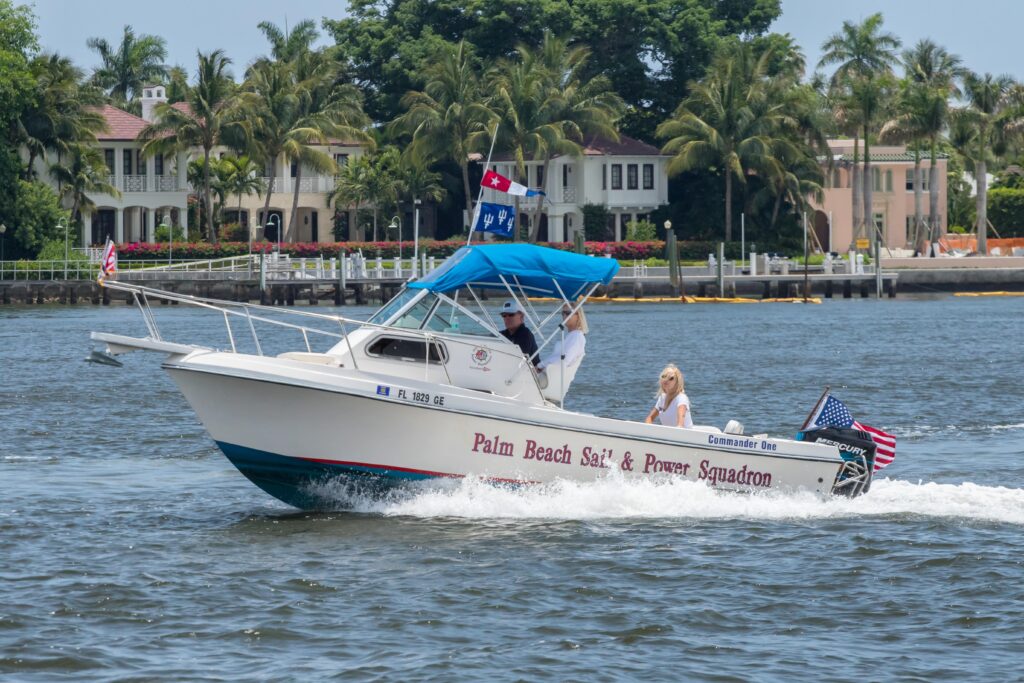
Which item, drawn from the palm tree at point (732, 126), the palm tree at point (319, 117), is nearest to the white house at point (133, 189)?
the palm tree at point (319, 117)

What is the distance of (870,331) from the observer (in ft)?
196

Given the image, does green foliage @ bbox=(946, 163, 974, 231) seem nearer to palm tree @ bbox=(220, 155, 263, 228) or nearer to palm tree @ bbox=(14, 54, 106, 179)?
palm tree @ bbox=(220, 155, 263, 228)

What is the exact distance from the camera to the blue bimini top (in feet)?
53.9

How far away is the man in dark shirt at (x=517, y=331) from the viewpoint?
1677 cm

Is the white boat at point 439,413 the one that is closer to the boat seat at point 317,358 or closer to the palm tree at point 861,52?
the boat seat at point 317,358

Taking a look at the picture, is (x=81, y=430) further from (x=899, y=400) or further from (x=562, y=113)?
(x=562, y=113)

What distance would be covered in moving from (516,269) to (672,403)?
209cm

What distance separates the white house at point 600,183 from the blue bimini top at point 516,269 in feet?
254

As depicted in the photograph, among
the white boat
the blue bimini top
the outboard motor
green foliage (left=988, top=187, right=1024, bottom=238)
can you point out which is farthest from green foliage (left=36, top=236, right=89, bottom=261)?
the outboard motor

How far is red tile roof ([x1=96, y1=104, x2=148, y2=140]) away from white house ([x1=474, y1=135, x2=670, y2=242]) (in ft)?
62.9

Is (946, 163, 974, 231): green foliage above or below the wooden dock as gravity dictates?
above

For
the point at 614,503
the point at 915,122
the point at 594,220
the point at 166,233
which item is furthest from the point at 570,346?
the point at 915,122

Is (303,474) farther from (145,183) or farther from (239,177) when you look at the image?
(239,177)

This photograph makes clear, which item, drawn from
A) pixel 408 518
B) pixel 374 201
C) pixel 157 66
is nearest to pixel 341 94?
pixel 374 201
